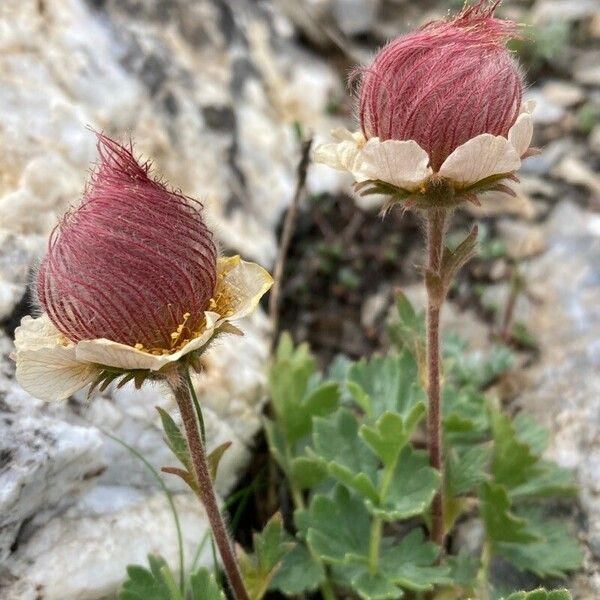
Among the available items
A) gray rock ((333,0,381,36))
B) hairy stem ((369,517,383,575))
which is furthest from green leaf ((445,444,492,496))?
gray rock ((333,0,381,36))

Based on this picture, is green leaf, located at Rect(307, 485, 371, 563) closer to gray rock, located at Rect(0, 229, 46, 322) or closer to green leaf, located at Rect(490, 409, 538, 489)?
green leaf, located at Rect(490, 409, 538, 489)

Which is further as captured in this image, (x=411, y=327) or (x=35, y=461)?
(x=411, y=327)

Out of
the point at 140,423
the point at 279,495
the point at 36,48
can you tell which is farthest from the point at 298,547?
the point at 36,48

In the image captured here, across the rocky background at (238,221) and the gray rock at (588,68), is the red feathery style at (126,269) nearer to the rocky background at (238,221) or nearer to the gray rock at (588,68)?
the rocky background at (238,221)

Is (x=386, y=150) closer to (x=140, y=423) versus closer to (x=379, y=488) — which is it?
(x=379, y=488)

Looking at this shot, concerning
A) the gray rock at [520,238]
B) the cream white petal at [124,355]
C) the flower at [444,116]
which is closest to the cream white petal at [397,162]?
the flower at [444,116]

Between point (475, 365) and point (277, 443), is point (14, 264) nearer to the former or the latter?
point (277, 443)

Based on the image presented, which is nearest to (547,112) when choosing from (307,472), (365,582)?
(307,472)
